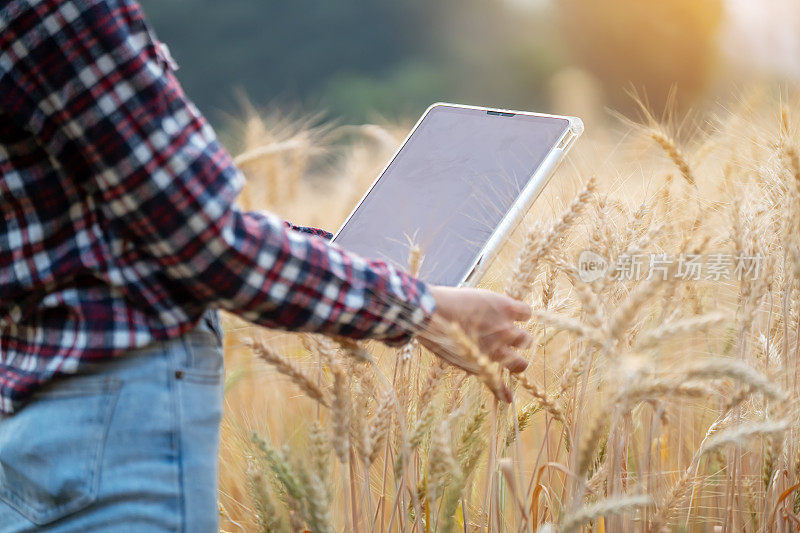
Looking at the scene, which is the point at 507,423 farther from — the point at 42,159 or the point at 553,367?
the point at 42,159

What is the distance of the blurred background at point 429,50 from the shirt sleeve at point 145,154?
8967 millimetres

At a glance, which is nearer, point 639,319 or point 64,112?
point 64,112

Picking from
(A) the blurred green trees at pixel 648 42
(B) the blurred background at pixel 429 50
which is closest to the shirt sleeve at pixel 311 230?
(A) the blurred green trees at pixel 648 42

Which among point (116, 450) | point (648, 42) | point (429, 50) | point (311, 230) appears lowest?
point (116, 450)

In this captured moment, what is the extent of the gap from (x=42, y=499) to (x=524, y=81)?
37.9 ft

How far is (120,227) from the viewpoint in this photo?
568mm

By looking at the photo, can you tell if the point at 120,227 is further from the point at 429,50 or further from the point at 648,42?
the point at 429,50

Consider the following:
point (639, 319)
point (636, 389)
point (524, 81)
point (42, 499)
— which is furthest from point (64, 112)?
point (524, 81)

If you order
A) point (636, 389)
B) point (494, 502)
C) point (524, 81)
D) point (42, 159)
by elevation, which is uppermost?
point (524, 81)

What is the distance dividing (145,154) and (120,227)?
0.07 meters

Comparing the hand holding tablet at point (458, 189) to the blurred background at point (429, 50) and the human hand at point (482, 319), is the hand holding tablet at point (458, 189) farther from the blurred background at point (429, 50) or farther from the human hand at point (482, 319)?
the blurred background at point (429, 50)

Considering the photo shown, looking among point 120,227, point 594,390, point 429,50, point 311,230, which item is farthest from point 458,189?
point 429,50

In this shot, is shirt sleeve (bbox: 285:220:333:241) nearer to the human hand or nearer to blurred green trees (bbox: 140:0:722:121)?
the human hand

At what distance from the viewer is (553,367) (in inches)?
40.6
